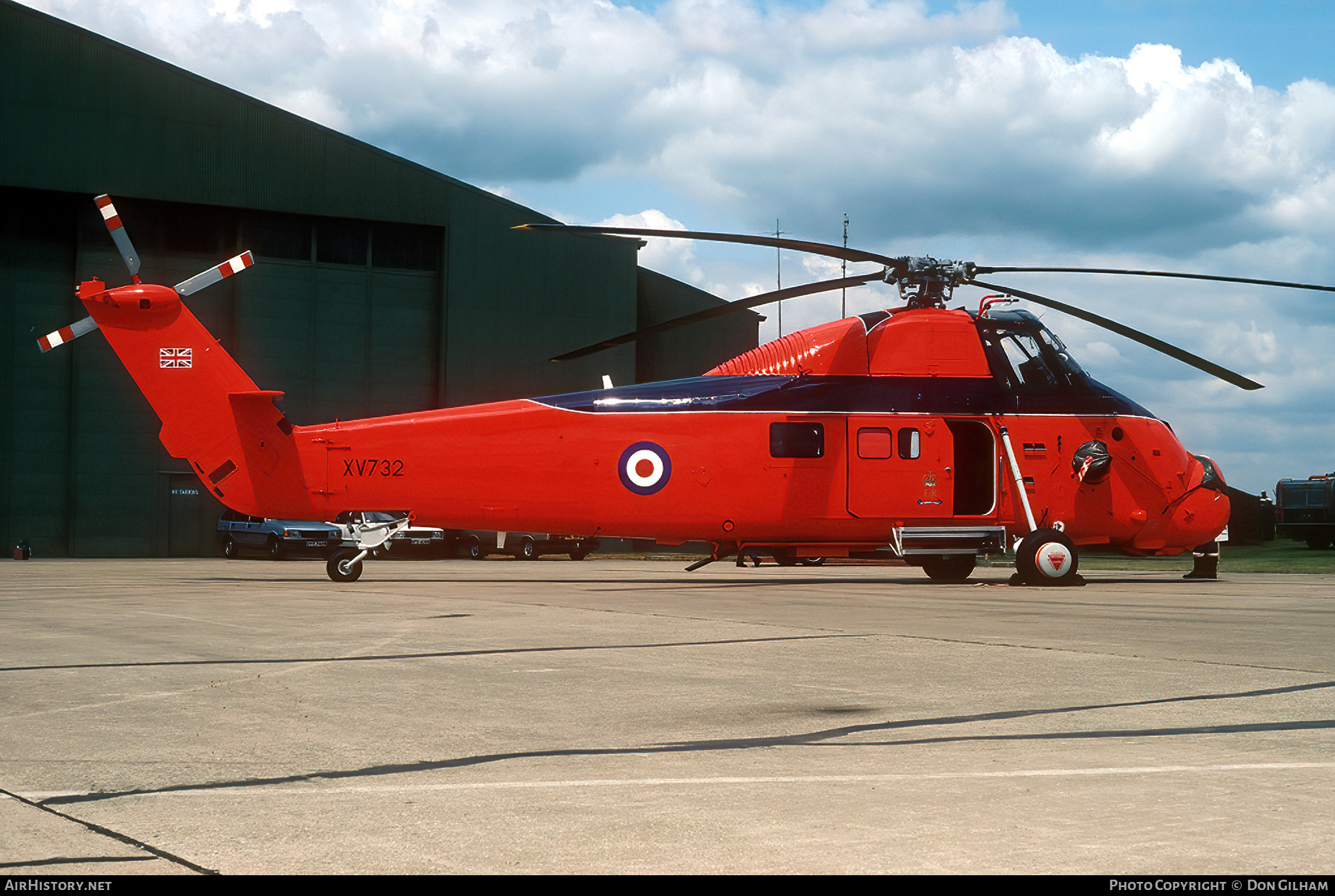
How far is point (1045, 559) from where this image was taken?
1708cm

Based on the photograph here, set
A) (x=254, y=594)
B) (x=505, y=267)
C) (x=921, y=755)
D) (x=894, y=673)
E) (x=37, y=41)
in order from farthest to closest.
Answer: (x=505, y=267) < (x=37, y=41) < (x=254, y=594) < (x=894, y=673) < (x=921, y=755)

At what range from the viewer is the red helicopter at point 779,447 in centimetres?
1709

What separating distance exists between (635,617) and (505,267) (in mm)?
32476

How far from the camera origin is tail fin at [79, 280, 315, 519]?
56.5 feet

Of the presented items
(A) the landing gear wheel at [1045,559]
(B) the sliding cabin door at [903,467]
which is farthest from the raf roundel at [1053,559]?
(B) the sliding cabin door at [903,467]

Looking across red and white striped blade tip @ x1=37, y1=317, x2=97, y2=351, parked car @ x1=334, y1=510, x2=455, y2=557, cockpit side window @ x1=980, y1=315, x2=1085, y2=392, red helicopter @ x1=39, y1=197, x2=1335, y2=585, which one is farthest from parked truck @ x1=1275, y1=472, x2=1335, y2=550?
red and white striped blade tip @ x1=37, y1=317, x2=97, y2=351

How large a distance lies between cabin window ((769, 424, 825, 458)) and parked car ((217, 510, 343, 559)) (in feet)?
60.6

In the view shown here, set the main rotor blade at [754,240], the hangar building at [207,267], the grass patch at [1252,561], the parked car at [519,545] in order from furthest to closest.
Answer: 1. the parked car at [519,545]
2. the hangar building at [207,267]
3. the grass patch at [1252,561]
4. the main rotor blade at [754,240]

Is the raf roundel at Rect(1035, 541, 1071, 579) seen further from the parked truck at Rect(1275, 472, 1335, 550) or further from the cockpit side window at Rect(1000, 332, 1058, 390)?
the parked truck at Rect(1275, 472, 1335, 550)

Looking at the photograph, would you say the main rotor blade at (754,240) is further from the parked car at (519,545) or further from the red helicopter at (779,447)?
the parked car at (519,545)

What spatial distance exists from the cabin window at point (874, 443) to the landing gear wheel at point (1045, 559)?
8.16 feet
